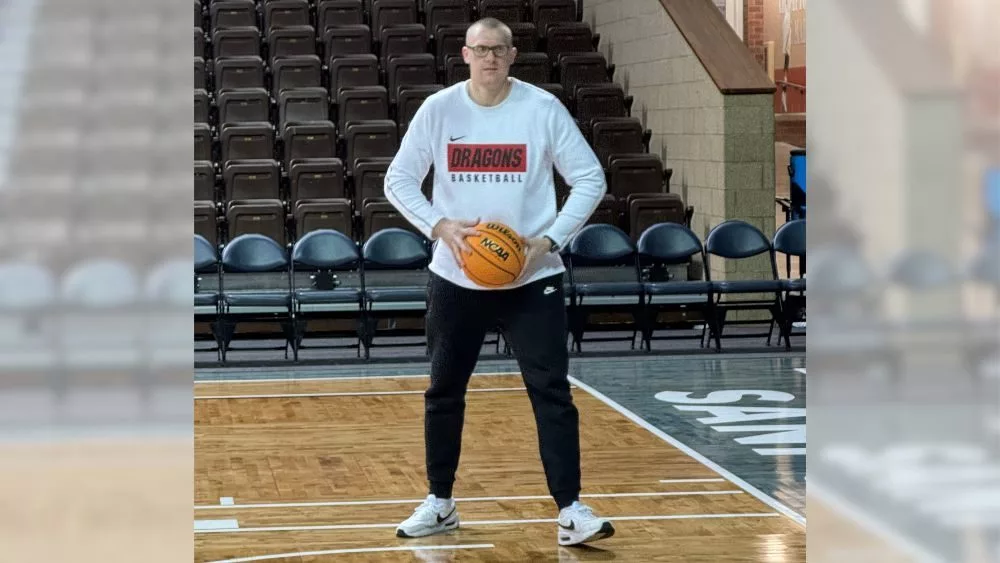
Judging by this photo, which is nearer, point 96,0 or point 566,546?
point 96,0

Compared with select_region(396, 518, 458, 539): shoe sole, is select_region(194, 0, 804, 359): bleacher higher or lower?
higher

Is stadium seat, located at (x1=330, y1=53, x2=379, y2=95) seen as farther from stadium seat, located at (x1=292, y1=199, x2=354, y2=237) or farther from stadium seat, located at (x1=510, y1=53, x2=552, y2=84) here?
stadium seat, located at (x1=292, y1=199, x2=354, y2=237)

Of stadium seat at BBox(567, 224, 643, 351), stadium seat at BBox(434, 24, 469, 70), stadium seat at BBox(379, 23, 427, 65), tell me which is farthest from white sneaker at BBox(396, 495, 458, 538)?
stadium seat at BBox(379, 23, 427, 65)

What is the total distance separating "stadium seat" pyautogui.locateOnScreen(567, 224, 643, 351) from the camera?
31.9 ft

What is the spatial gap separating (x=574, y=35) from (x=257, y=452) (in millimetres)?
8058

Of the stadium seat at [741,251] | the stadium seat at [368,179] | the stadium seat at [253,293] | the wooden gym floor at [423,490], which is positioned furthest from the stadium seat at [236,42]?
the wooden gym floor at [423,490]

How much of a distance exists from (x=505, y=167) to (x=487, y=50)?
334mm

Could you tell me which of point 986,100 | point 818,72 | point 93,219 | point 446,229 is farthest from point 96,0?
point 446,229

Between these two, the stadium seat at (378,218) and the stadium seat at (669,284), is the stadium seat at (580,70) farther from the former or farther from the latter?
the stadium seat at (669,284)

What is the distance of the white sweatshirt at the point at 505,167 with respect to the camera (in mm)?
4301

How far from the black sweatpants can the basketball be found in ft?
0.50

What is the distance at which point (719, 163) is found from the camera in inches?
439

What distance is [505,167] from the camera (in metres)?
4.30

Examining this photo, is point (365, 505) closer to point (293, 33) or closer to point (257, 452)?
point (257, 452)
